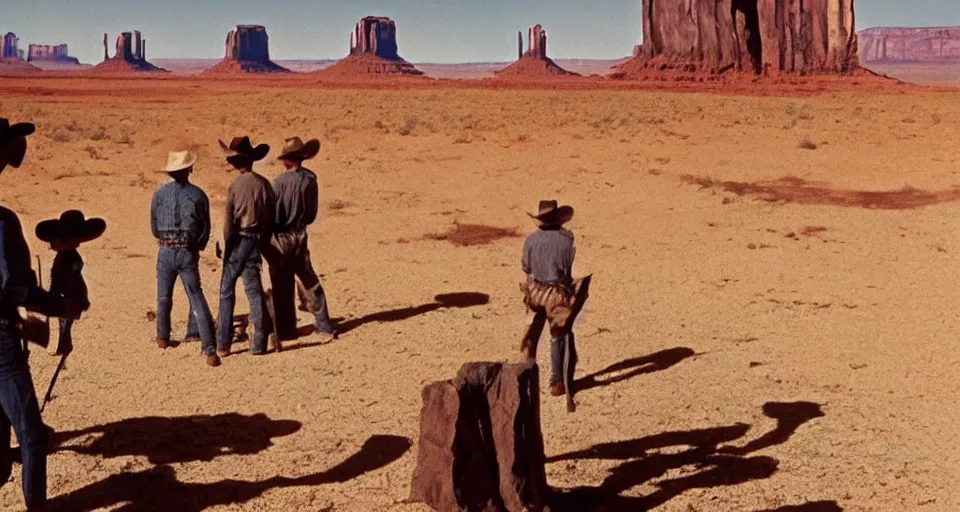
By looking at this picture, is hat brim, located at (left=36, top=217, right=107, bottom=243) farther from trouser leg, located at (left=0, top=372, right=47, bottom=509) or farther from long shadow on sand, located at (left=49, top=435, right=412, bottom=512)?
long shadow on sand, located at (left=49, top=435, right=412, bottom=512)

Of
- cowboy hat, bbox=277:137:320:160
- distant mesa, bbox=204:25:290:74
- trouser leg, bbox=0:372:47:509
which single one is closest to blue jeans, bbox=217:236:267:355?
cowboy hat, bbox=277:137:320:160

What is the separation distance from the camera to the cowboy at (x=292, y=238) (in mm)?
9117

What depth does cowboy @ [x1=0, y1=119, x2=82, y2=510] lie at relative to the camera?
4727 mm

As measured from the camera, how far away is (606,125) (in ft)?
107

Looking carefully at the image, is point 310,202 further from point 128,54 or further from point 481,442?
point 128,54

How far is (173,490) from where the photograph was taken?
6098mm

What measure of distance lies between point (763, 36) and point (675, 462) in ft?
218

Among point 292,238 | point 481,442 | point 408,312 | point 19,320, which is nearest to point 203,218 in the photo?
point 292,238

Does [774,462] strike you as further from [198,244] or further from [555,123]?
[555,123]

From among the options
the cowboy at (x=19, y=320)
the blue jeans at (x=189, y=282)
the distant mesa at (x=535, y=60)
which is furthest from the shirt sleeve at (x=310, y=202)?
the distant mesa at (x=535, y=60)

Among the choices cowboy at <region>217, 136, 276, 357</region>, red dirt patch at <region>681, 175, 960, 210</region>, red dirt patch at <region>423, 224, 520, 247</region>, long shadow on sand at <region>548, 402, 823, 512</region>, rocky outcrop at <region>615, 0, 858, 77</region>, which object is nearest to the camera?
long shadow on sand at <region>548, 402, 823, 512</region>

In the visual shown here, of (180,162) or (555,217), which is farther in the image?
(180,162)

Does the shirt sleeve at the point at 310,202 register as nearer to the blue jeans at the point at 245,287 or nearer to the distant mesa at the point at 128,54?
the blue jeans at the point at 245,287

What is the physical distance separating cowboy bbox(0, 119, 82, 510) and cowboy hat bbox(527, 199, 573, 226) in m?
3.56
